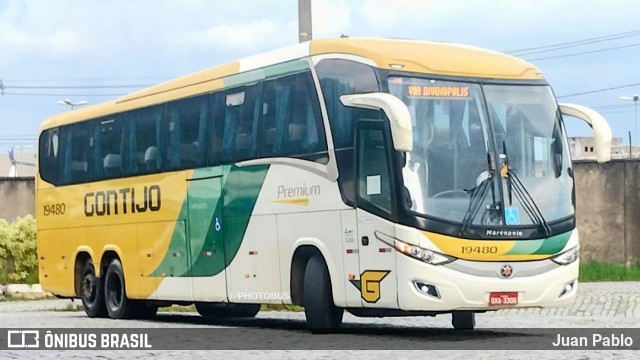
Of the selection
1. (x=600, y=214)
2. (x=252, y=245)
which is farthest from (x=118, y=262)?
(x=600, y=214)

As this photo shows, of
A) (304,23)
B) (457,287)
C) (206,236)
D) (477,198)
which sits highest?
(304,23)

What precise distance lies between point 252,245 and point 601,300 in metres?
9.14

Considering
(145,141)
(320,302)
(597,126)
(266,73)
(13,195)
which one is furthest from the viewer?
(13,195)

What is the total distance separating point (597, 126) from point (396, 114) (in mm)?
3322

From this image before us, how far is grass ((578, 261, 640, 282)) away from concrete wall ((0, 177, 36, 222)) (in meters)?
15.2

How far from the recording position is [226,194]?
19875 mm

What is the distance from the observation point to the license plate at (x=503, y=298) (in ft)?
52.7

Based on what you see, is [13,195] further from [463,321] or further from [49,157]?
[463,321]

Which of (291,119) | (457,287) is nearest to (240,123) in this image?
(291,119)

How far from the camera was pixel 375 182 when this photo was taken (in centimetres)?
1655

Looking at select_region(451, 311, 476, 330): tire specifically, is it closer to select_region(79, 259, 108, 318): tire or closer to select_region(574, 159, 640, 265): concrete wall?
select_region(79, 259, 108, 318): tire

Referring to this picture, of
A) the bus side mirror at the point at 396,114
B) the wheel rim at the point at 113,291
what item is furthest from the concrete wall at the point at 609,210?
the bus side mirror at the point at 396,114

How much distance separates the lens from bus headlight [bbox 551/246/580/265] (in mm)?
16688

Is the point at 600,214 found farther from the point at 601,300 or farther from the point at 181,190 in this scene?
the point at 181,190
